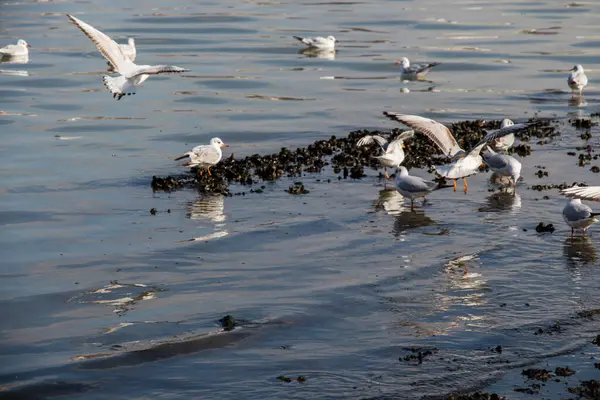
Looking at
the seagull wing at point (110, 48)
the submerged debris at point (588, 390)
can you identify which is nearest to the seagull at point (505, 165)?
the seagull wing at point (110, 48)

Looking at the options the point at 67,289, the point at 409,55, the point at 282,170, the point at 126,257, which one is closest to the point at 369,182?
the point at 282,170

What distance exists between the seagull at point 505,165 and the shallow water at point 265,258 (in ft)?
1.01

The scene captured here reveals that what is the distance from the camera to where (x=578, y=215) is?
46.1 ft

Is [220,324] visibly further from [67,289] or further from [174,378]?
[67,289]

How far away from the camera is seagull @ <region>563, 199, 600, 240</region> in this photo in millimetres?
14031

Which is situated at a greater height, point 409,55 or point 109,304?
point 409,55

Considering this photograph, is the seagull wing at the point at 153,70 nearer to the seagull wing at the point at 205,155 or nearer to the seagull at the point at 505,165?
the seagull wing at the point at 205,155

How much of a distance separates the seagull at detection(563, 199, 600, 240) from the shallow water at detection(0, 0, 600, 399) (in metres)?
0.28

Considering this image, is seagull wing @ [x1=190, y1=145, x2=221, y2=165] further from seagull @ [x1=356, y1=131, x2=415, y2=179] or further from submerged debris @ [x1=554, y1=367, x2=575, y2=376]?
submerged debris @ [x1=554, y1=367, x2=575, y2=376]

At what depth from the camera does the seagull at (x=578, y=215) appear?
46.0 feet

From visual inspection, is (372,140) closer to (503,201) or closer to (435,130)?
(435,130)

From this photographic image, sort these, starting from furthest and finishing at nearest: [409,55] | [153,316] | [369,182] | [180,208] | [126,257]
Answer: [409,55]
[369,182]
[180,208]
[126,257]
[153,316]

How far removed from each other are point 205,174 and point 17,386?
8.84 metres

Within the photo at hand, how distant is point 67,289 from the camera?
1238cm
